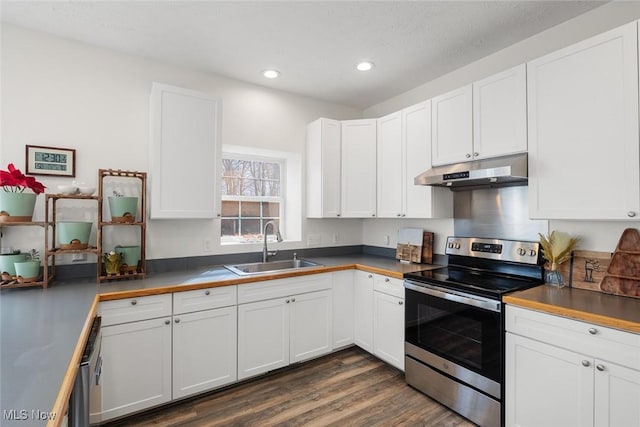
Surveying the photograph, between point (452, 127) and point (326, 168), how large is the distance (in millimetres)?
1249

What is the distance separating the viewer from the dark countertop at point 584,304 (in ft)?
4.71

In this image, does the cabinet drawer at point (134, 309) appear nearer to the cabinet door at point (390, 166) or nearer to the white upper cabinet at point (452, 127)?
the cabinet door at point (390, 166)

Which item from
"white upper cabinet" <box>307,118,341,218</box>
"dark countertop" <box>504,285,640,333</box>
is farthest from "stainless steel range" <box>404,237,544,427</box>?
"white upper cabinet" <box>307,118,341,218</box>

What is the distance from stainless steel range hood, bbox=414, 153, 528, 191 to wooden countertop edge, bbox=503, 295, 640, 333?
2.53ft

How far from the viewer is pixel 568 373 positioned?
1583mm

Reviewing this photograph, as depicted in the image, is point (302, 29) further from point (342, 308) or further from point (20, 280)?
point (20, 280)

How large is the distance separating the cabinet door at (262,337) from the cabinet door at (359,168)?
1.24 metres

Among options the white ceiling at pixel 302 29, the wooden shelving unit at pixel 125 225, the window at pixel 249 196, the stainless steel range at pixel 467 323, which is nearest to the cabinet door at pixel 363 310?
the stainless steel range at pixel 467 323

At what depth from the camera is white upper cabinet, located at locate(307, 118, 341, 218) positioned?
319 centimetres

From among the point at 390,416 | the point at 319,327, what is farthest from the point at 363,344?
the point at 390,416

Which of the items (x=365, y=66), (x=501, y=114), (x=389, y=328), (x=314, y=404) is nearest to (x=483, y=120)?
(x=501, y=114)

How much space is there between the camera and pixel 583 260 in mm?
1996

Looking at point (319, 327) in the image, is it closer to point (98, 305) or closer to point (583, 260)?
point (98, 305)

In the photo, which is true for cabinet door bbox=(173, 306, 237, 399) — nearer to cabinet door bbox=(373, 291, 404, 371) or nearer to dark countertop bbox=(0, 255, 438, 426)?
dark countertop bbox=(0, 255, 438, 426)
